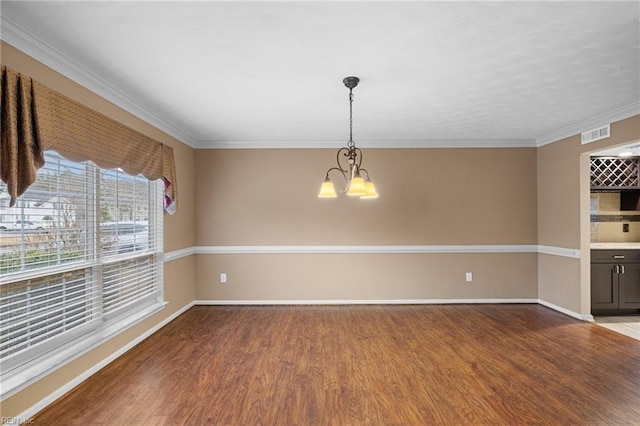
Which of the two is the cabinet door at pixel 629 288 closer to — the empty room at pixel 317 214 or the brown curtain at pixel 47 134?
the empty room at pixel 317 214

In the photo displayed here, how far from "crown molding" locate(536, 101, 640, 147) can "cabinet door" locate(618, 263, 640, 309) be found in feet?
6.37

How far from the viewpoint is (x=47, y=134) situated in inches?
83.7

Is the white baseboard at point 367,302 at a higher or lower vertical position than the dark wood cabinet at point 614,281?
Answer: lower

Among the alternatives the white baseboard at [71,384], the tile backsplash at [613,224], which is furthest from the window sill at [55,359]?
the tile backsplash at [613,224]

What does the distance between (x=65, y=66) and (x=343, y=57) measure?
2083mm

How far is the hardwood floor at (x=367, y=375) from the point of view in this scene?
218cm

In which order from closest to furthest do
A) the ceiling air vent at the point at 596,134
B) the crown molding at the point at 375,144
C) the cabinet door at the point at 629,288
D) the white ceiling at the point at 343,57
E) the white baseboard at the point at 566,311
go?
the white ceiling at the point at 343,57 < the ceiling air vent at the point at 596,134 < the white baseboard at the point at 566,311 < the cabinet door at the point at 629,288 < the crown molding at the point at 375,144

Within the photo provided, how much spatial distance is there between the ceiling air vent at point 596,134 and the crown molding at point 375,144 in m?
0.88

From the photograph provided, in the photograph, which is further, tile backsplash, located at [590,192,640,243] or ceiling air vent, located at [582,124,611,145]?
tile backsplash, located at [590,192,640,243]

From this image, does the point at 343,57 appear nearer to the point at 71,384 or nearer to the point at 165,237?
the point at 165,237

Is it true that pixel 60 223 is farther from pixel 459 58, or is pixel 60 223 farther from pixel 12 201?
pixel 459 58

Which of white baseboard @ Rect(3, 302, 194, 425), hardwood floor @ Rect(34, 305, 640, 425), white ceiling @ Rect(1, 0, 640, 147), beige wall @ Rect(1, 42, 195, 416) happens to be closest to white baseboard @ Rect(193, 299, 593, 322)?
beige wall @ Rect(1, 42, 195, 416)

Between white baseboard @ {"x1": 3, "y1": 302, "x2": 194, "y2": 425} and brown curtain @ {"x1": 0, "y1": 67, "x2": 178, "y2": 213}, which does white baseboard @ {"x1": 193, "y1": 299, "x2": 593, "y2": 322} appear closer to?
white baseboard @ {"x1": 3, "y1": 302, "x2": 194, "y2": 425}

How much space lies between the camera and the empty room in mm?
2018
